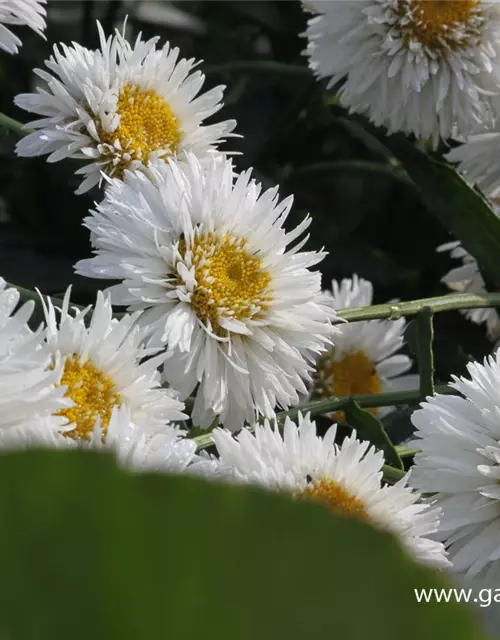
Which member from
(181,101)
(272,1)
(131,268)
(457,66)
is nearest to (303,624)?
(131,268)

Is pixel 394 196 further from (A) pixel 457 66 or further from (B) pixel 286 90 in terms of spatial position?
(A) pixel 457 66

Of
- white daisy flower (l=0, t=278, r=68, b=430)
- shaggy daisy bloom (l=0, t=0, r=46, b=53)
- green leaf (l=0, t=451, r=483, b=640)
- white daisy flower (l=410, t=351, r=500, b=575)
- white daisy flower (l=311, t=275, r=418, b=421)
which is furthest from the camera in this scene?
white daisy flower (l=311, t=275, r=418, b=421)

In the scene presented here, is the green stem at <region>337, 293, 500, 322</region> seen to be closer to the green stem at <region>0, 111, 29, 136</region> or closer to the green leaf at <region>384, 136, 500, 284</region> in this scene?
the green leaf at <region>384, 136, 500, 284</region>

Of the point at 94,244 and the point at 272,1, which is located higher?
the point at 272,1

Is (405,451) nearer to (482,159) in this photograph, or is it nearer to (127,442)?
(127,442)

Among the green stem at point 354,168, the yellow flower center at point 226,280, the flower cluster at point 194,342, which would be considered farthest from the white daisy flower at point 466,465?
the green stem at point 354,168

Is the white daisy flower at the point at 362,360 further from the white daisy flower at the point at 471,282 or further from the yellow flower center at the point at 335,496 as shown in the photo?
the yellow flower center at the point at 335,496

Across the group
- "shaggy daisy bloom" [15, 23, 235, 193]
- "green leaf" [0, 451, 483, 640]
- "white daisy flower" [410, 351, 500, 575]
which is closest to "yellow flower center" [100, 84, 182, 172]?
"shaggy daisy bloom" [15, 23, 235, 193]
